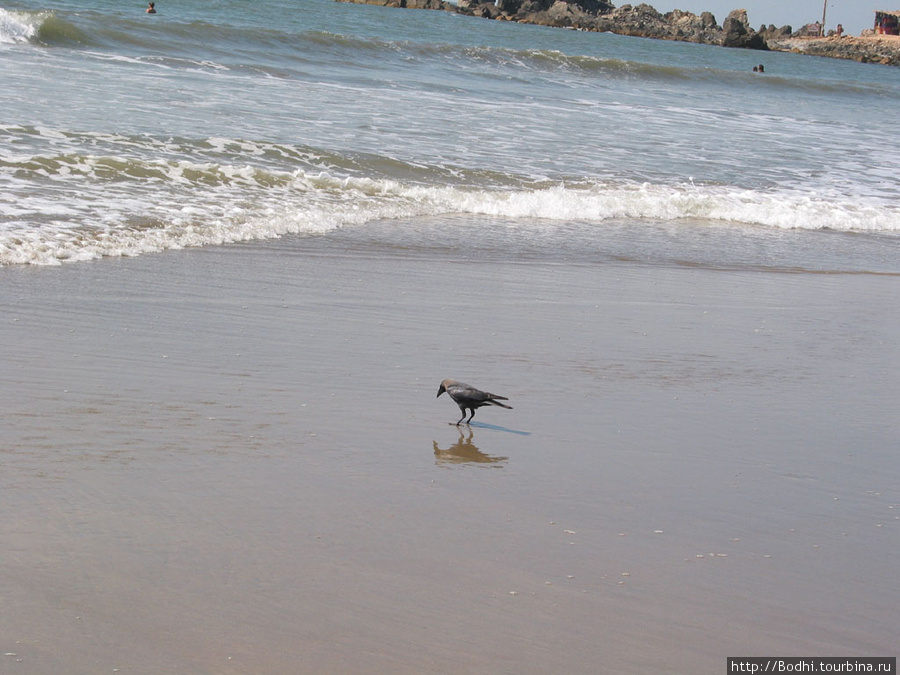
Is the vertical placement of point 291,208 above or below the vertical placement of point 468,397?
above

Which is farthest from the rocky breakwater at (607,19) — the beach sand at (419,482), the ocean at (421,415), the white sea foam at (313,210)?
the beach sand at (419,482)

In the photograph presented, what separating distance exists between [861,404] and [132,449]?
3514mm

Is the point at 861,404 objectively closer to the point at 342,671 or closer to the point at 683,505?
the point at 683,505

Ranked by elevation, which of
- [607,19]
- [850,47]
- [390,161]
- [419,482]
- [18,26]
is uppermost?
[607,19]

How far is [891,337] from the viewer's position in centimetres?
623

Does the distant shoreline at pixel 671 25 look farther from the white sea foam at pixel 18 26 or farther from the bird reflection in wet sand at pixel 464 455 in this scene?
the bird reflection in wet sand at pixel 464 455

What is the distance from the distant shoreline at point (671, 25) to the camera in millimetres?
79250

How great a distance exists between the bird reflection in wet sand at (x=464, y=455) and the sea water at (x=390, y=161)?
351cm

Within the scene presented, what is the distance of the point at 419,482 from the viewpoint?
3531 mm

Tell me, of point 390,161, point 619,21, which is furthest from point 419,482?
point 619,21

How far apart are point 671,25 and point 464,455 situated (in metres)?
96.5

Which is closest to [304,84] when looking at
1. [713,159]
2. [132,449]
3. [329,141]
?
[329,141]

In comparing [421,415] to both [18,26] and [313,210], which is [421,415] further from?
[18,26]

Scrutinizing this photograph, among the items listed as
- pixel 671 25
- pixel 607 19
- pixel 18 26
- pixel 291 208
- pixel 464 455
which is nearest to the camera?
pixel 464 455
